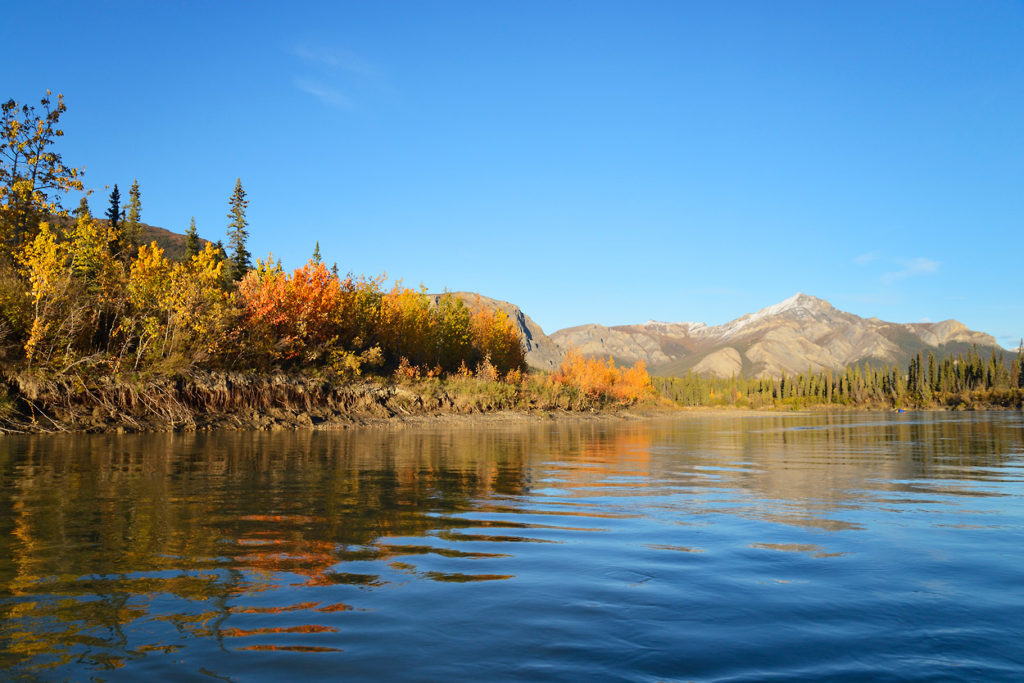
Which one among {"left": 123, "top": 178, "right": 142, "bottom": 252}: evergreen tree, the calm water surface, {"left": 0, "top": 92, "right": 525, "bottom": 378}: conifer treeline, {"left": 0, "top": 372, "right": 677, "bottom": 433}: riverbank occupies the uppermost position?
{"left": 123, "top": 178, "right": 142, "bottom": 252}: evergreen tree

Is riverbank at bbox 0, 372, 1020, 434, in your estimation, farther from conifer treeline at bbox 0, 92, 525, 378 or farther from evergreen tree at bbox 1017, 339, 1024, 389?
evergreen tree at bbox 1017, 339, 1024, 389

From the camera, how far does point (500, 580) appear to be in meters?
5.07

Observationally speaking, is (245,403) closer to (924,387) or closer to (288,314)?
(288,314)

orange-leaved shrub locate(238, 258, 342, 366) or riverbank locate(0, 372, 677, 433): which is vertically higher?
orange-leaved shrub locate(238, 258, 342, 366)

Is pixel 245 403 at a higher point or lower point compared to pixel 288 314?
lower

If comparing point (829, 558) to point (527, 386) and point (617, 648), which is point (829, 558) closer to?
point (617, 648)

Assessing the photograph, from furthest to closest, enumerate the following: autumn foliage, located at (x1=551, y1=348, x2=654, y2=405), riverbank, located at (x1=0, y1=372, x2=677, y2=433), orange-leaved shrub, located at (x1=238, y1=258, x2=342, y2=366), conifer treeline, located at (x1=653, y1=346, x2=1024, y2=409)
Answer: conifer treeline, located at (x1=653, y1=346, x2=1024, y2=409) → autumn foliage, located at (x1=551, y1=348, x2=654, y2=405) → orange-leaved shrub, located at (x1=238, y1=258, x2=342, y2=366) → riverbank, located at (x1=0, y1=372, x2=677, y2=433)

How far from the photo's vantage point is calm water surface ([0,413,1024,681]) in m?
3.45

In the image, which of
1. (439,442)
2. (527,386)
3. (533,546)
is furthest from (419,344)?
(533,546)

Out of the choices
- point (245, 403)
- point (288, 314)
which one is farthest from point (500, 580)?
point (288, 314)

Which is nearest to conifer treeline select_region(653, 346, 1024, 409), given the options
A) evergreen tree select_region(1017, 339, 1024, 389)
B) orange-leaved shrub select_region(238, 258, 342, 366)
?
evergreen tree select_region(1017, 339, 1024, 389)

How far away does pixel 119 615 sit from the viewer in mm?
4035

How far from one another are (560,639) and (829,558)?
3.38 m

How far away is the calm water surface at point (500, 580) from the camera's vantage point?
3.45m
